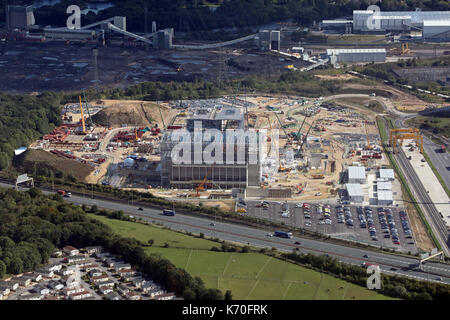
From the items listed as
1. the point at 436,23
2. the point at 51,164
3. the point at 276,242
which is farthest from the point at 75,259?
the point at 436,23

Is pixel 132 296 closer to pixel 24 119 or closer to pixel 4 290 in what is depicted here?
pixel 4 290

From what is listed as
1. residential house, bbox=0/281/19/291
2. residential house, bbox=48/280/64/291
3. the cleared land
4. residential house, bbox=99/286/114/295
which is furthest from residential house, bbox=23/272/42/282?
the cleared land

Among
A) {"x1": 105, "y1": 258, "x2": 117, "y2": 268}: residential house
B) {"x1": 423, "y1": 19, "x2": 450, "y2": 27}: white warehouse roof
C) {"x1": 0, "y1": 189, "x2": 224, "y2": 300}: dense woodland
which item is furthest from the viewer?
{"x1": 423, "y1": 19, "x2": 450, "y2": 27}: white warehouse roof

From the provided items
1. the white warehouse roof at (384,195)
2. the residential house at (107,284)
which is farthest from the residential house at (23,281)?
the white warehouse roof at (384,195)

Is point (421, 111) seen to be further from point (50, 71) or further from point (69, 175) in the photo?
point (50, 71)

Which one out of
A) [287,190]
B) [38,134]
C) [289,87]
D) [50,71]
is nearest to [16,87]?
[50,71]

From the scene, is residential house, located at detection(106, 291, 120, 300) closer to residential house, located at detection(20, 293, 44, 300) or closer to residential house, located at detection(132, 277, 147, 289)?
residential house, located at detection(132, 277, 147, 289)

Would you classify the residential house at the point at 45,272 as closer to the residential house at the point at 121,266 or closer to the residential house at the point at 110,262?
the residential house at the point at 110,262
